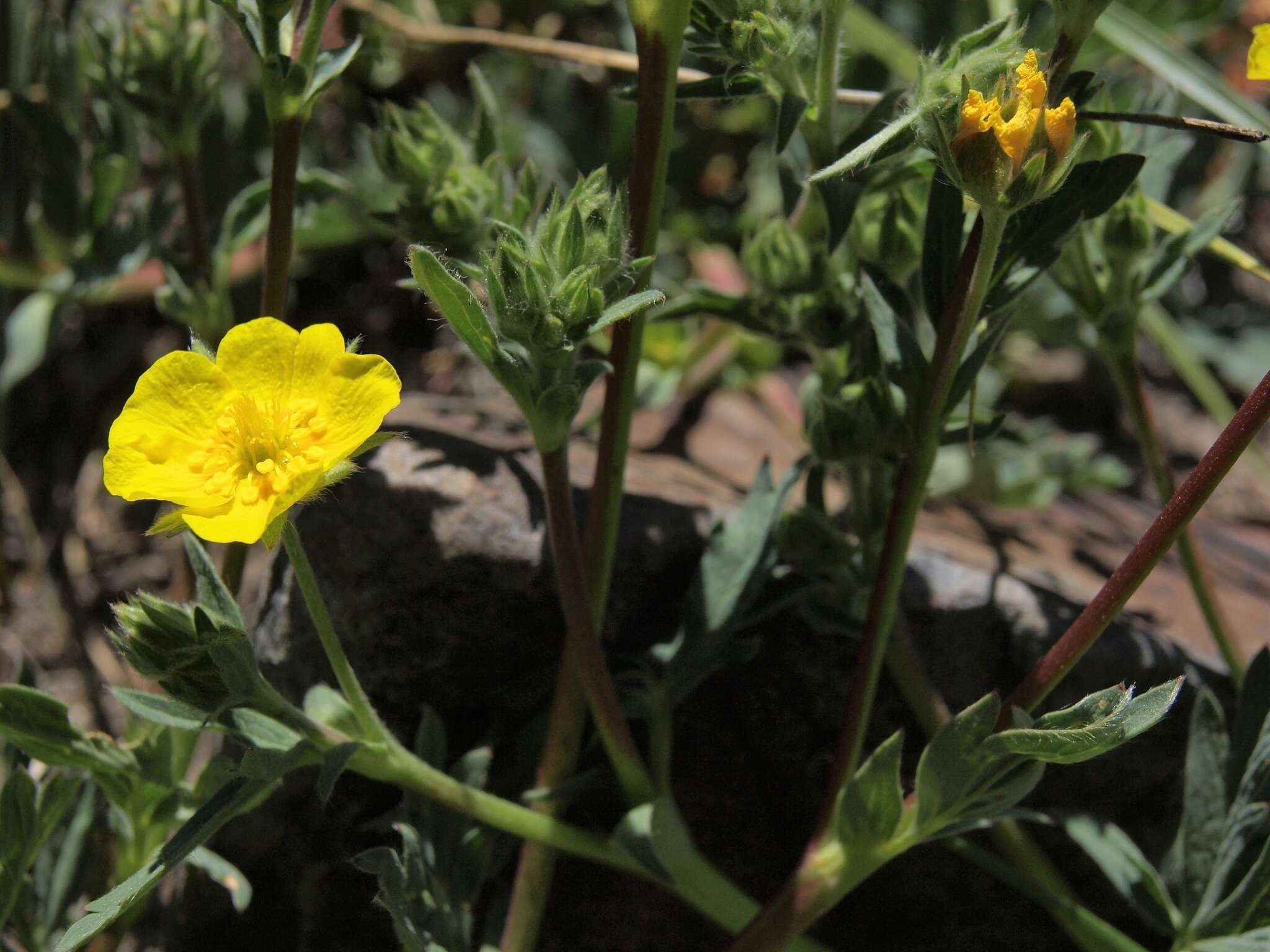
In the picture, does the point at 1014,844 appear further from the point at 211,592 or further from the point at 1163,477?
the point at 211,592

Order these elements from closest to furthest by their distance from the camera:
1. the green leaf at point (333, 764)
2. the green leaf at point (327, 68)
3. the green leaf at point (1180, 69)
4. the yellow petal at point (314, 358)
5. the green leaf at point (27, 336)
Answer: the green leaf at point (333, 764), the yellow petal at point (314, 358), the green leaf at point (327, 68), the green leaf at point (1180, 69), the green leaf at point (27, 336)

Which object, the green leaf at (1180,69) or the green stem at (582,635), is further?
the green leaf at (1180,69)

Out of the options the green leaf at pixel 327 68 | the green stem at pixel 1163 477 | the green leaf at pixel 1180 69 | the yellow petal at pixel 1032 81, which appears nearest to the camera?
the yellow petal at pixel 1032 81

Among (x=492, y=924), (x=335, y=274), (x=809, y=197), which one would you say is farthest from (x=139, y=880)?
(x=335, y=274)

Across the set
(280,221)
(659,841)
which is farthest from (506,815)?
(280,221)

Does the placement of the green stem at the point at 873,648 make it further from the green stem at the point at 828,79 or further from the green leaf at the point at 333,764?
the green leaf at the point at 333,764

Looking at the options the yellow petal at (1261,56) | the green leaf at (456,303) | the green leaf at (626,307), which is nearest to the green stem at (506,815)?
the green leaf at (456,303)

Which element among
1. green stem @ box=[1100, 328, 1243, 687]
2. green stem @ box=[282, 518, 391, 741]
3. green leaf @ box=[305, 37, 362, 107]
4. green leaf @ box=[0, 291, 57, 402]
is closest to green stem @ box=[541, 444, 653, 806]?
green stem @ box=[282, 518, 391, 741]

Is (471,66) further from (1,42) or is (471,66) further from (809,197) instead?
(1,42)
